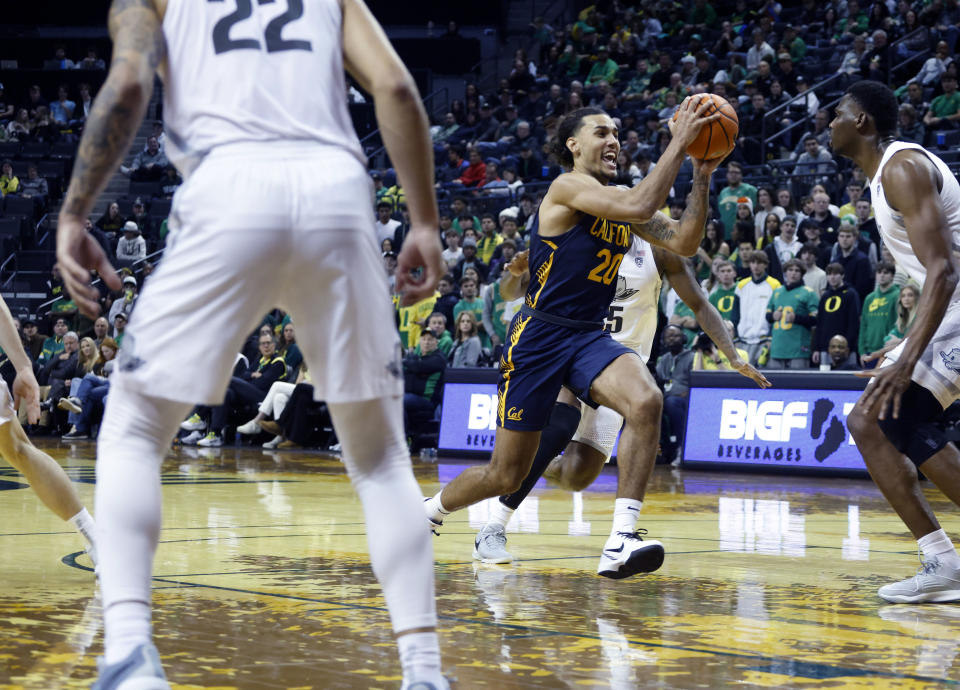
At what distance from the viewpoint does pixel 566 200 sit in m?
5.61

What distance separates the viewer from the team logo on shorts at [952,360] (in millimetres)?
4895

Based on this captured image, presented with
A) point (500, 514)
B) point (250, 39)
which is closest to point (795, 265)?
point (500, 514)

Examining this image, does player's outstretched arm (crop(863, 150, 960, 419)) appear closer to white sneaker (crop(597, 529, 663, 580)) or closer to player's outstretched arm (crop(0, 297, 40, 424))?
white sneaker (crop(597, 529, 663, 580))

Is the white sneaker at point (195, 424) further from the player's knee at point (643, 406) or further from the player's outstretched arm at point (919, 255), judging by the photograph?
the player's outstretched arm at point (919, 255)

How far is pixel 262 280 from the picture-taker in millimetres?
2750

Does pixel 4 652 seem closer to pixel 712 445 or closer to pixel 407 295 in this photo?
pixel 407 295

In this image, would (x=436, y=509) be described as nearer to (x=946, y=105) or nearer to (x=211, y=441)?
(x=211, y=441)

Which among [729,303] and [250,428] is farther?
[250,428]

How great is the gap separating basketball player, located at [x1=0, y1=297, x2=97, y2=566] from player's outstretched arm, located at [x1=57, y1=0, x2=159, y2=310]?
233 cm

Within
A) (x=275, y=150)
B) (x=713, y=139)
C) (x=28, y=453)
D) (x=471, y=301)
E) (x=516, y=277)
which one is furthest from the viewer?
(x=471, y=301)

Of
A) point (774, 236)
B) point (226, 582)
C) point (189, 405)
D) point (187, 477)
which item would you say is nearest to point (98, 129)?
point (189, 405)

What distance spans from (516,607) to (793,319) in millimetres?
9790

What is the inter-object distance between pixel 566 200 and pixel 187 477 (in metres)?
5.95

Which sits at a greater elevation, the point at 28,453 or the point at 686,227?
the point at 686,227
